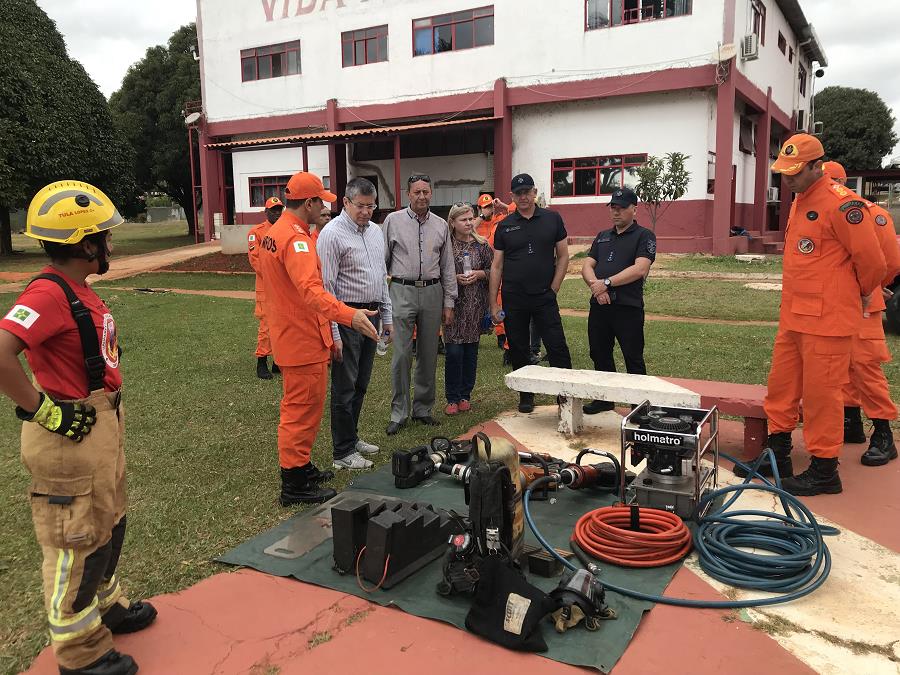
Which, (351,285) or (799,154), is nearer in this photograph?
(799,154)

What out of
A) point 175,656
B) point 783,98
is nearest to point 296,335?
point 175,656

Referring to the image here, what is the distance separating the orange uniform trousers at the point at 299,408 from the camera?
4289mm

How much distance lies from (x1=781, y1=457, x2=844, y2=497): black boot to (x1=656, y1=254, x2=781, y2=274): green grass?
14.4 metres

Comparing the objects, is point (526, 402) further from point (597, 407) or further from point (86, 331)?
point (86, 331)

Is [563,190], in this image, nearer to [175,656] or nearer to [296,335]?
[296,335]

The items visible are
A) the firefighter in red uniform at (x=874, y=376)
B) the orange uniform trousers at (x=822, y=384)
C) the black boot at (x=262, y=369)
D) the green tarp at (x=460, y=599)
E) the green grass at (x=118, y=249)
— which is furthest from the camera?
the green grass at (x=118, y=249)

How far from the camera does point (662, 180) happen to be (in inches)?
824

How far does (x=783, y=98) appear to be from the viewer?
1113 inches

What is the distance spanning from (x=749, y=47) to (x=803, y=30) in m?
10.7

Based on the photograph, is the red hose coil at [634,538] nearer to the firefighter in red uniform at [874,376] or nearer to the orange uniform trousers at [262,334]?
the firefighter in red uniform at [874,376]

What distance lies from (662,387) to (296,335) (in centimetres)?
275

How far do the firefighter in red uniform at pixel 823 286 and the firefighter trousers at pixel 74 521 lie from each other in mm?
3915

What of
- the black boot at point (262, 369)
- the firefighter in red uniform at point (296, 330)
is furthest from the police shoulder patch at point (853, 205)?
the black boot at point (262, 369)

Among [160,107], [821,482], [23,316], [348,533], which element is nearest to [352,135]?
[160,107]
